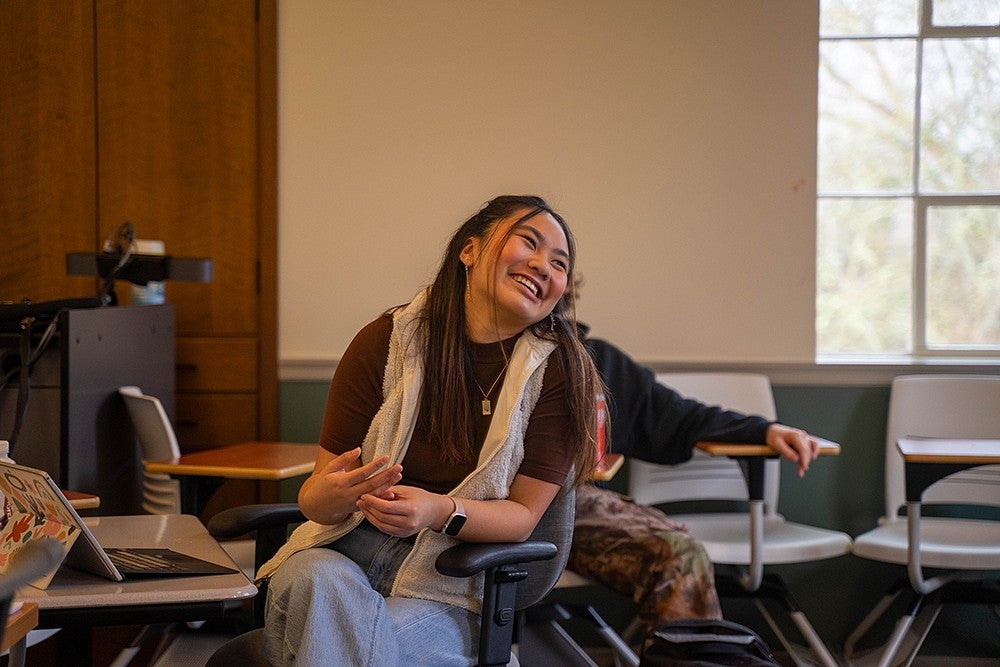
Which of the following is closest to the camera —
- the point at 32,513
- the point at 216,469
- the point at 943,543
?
the point at 32,513

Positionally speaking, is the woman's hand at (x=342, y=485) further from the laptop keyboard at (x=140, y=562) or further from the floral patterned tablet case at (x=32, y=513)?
the floral patterned tablet case at (x=32, y=513)

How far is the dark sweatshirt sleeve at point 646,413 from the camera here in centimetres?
311

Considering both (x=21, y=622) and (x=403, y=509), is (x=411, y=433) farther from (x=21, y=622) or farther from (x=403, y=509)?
(x=21, y=622)

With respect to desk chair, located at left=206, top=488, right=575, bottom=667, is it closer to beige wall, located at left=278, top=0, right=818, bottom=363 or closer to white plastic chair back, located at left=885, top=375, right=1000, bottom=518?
beige wall, located at left=278, top=0, right=818, bottom=363

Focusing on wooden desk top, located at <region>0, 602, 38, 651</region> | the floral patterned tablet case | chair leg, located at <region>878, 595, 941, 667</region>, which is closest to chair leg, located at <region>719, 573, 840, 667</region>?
chair leg, located at <region>878, 595, 941, 667</region>

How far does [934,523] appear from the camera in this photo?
3.24 meters

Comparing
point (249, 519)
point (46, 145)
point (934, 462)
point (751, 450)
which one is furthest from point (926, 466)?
point (46, 145)

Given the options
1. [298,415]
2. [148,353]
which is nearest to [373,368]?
[148,353]

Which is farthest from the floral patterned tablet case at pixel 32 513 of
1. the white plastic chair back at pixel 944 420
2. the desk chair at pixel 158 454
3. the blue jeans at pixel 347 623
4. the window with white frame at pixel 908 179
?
the window with white frame at pixel 908 179

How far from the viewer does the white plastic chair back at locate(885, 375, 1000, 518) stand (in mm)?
3271

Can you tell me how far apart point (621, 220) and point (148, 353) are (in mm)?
1558

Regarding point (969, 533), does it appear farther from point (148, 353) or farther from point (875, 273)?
point (148, 353)

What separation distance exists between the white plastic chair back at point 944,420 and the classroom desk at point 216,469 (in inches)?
71.4

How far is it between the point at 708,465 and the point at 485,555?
6.27ft
